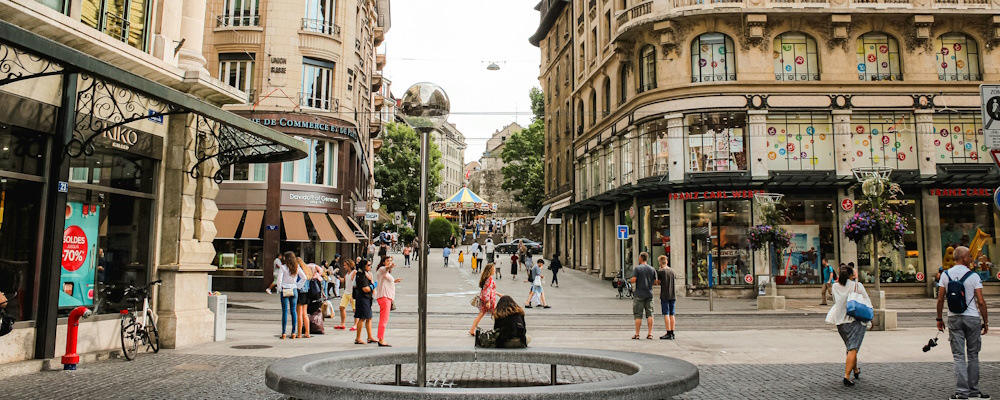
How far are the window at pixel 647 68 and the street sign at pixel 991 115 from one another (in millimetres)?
22199

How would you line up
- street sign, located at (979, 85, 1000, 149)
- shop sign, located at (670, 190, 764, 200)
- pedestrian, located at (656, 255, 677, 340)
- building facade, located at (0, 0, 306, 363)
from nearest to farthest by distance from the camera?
1. street sign, located at (979, 85, 1000, 149)
2. building facade, located at (0, 0, 306, 363)
3. pedestrian, located at (656, 255, 677, 340)
4. shop sign, located at (670, 190, 764, 200)

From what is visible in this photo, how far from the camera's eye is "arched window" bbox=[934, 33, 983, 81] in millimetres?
28016

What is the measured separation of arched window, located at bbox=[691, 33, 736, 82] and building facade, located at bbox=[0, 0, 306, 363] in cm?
1939

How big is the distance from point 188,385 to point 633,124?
24313mm

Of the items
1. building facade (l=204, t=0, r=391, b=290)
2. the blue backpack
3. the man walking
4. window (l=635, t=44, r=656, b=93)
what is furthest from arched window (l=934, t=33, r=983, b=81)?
the blue backpack

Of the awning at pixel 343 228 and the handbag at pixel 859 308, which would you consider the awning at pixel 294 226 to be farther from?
the handbag at pixel 859 308

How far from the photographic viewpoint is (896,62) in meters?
28.1

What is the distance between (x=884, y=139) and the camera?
1091 inches

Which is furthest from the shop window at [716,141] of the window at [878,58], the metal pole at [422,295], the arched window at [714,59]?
the metal pole at [422,295]

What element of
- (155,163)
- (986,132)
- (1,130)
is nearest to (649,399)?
(986,132)

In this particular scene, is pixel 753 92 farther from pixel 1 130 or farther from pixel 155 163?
pixel 1 130

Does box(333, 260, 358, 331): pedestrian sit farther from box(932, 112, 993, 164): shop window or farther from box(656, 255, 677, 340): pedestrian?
box(932, 112, 993, 164): shop window

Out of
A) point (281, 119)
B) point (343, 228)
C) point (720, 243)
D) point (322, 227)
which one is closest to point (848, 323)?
point (720, 243)

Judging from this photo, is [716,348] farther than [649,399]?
Yes
